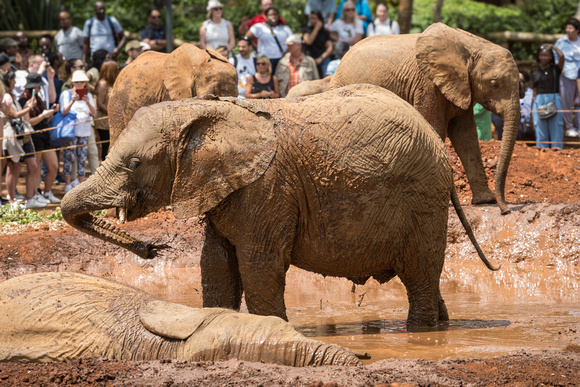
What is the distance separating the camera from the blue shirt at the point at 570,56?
17141mm

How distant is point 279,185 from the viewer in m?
6.57

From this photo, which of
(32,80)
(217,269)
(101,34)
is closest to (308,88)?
(32,80)

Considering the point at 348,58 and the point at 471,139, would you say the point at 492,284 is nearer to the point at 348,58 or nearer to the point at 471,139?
the point at 471,139

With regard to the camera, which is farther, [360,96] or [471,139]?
[471,139]

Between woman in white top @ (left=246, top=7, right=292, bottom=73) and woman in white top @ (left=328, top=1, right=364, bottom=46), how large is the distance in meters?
1.22

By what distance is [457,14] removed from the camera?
80.8ft

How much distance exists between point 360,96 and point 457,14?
18722mm

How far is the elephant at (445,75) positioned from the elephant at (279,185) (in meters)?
3.89

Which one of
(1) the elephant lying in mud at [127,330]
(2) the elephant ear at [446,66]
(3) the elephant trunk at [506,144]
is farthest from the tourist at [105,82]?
(1) the elephant lying in mud at [127,330]

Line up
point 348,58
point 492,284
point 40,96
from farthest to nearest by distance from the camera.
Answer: point 40,96 < point 348,58 < point 492,284

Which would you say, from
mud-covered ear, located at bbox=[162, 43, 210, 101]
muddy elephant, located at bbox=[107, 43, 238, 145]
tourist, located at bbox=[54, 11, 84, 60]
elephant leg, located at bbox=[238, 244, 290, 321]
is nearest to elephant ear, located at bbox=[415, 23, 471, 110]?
muddy elephant, located at bbox=[107, 43, 238, 145]

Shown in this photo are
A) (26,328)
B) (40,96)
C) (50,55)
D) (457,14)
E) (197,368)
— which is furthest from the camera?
(457,14)

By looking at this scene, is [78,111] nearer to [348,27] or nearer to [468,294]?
[348,27]

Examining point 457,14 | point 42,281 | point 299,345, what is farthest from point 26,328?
point 457,14
